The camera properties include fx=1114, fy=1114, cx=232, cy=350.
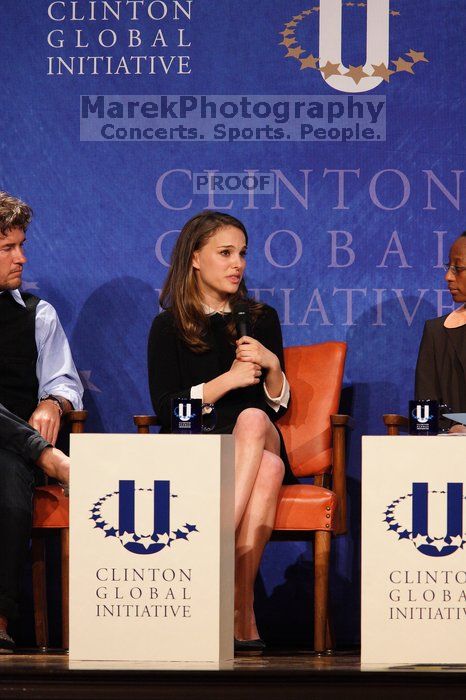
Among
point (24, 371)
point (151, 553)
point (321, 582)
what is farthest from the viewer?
point (24, 371)

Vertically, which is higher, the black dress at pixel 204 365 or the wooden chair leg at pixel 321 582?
the black dress at pixel 204 365

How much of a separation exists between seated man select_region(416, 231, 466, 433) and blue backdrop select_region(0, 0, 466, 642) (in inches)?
13.2

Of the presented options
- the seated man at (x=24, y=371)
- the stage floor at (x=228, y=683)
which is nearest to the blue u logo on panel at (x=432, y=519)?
the stage floor at (x=228, y=683)

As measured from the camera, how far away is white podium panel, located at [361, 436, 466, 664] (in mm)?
2750

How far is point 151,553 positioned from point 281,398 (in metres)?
1.22

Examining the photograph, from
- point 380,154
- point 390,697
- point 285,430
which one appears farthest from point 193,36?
point 390,697

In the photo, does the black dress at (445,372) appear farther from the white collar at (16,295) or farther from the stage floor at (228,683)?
the stage floor at (228,683)

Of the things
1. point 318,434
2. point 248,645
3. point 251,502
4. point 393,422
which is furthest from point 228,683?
point 318,434

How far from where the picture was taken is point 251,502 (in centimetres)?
342

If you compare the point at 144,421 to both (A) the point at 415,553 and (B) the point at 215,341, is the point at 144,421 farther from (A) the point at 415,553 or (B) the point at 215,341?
(A) the point at 415,553

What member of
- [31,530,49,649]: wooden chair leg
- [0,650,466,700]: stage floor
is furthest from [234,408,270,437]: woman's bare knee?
[0,650,466,700]: stage floor

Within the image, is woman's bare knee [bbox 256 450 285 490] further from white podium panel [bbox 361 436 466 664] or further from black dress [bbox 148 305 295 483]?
white podium panel [bbox 361 436 466 664]

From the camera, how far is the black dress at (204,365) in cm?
383

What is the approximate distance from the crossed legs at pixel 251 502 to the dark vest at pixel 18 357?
953 mm
